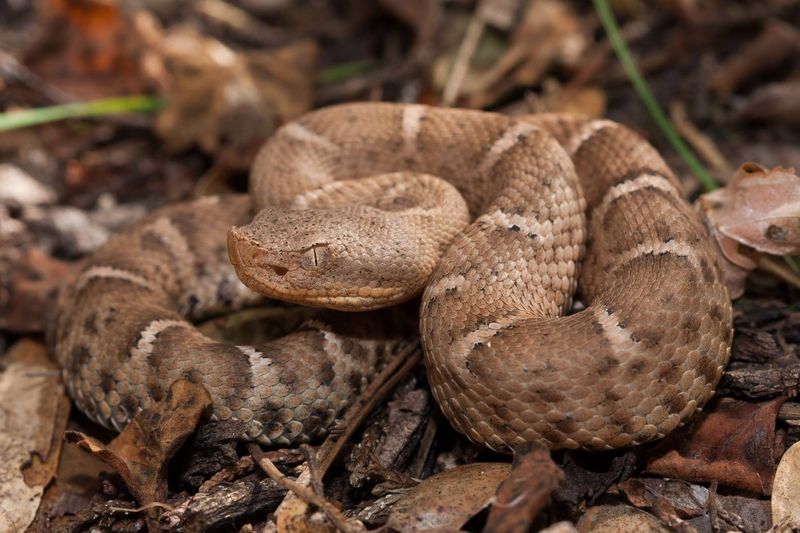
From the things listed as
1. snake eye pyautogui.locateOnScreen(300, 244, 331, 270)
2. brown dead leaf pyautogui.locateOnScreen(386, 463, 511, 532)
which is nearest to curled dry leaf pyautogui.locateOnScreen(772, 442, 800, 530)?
brown dead leaf pyautogui.locateOnScreen(386, 463, 511, 532)

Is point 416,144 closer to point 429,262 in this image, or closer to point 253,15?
point 429,262

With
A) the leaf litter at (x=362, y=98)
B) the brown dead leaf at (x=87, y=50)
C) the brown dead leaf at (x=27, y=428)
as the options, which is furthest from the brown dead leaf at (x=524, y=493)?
the brown dead leaf at (x=87, y=50)

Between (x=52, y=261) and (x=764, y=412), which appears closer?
(x=764, y=412)

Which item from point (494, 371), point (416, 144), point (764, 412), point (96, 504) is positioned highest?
point (416, 144)

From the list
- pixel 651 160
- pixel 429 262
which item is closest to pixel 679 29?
pixel 651 160

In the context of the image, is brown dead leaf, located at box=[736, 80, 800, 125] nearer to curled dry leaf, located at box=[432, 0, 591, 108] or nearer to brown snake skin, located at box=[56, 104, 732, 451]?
curled dry leaf, located at box=[432, 0, 591, 108]

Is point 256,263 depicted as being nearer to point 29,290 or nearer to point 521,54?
point 29,290

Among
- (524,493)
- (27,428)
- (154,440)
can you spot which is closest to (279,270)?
(154,440)
